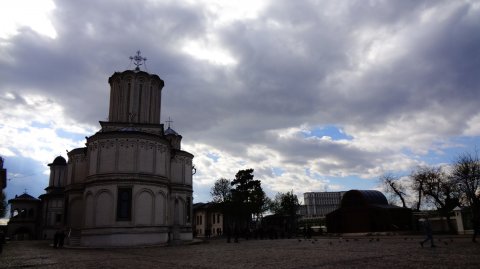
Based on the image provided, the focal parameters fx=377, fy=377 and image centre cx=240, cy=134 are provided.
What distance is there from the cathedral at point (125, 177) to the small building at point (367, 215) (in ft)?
71.9

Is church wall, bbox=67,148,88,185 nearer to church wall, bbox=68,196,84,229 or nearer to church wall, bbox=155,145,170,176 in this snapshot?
church wall, bbox=68,196,84,229

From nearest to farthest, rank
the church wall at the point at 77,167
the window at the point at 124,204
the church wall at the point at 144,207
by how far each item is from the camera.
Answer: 1. the window at the point at 124,204
2. the church wall at the point at 144,207
3. the church wall at the point at 77,167

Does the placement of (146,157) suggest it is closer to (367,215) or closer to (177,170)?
(177,170)

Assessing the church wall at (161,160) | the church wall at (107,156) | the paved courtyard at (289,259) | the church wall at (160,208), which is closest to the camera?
the paved courtyard at (289,259)

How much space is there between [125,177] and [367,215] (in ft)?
103

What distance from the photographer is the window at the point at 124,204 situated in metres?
31.8

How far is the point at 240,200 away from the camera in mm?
63469

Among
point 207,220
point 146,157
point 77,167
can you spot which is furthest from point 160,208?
point 207,220

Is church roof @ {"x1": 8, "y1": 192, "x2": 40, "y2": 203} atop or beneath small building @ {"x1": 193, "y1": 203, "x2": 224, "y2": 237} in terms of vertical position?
atop

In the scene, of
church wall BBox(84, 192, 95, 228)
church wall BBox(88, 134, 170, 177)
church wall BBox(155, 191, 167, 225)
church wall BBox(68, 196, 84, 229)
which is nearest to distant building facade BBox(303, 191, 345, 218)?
church wall BBox(68, 196, 84, 229)

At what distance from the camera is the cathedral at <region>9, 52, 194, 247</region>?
1244 inches

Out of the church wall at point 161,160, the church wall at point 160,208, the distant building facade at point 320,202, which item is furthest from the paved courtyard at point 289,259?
the distant building facade at point 320,202

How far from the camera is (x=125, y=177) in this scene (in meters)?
32.3

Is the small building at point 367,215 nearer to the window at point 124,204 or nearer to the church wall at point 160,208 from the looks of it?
the church wall at point 160,208
